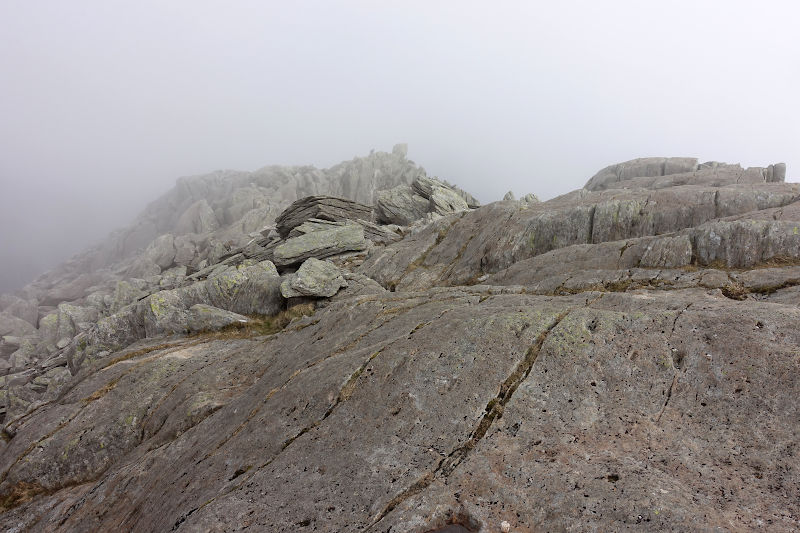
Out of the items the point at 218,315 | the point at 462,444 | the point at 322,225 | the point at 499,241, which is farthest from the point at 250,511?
the point at 322,225

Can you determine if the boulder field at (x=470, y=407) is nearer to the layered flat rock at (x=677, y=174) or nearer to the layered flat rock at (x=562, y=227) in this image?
the layered flat rock at (x=562, y=227)

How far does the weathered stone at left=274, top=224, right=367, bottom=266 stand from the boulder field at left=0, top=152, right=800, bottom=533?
1580 centimetres

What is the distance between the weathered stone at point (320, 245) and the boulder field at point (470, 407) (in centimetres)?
1580

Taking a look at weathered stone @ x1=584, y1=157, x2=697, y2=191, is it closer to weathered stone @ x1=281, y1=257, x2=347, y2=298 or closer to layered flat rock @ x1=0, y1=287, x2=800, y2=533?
weathered stone @ x1=281, y1=257, x2=347, y2=298

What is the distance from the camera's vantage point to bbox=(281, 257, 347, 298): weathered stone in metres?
32.1

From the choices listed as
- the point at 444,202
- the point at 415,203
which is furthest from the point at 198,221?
the point at 444,202

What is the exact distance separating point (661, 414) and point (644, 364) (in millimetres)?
1923

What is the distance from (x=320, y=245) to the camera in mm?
48906

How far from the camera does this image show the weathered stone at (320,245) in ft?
153

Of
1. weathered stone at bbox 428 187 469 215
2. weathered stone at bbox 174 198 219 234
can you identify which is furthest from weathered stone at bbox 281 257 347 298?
weathered stone at bbox 174 198 219 234

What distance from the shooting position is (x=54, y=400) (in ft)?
76.9

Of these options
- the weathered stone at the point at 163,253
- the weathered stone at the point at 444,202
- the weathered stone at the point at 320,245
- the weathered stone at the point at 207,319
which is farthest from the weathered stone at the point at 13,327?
the weathered stone at the point at 444,202

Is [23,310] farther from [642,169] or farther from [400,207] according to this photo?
[642,169]

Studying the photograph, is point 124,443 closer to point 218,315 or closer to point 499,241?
point 218,315
